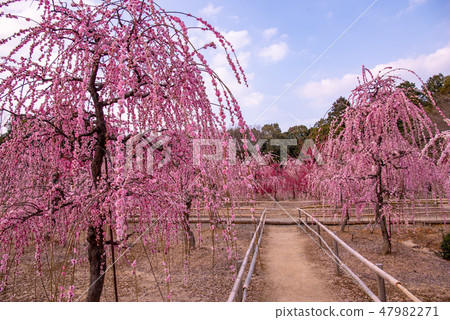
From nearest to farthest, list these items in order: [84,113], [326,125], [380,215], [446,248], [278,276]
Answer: [84,113], [278,276], [446,248], [380,215], [326,125]

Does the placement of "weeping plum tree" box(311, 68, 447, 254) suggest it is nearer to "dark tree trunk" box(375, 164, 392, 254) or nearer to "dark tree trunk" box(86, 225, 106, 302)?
"dark tree trunk" box(375, 164, 392, 254)

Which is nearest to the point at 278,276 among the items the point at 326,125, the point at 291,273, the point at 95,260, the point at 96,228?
the point at 291,273

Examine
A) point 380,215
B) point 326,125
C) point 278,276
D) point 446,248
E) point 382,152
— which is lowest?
point 278,276

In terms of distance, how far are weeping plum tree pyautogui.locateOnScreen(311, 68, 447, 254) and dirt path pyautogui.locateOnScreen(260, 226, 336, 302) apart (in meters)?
1.45

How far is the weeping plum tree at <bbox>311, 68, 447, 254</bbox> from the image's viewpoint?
423 centimetres

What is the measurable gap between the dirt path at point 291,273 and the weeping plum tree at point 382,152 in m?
1.45

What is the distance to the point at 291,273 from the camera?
4266mm

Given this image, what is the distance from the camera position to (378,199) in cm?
507

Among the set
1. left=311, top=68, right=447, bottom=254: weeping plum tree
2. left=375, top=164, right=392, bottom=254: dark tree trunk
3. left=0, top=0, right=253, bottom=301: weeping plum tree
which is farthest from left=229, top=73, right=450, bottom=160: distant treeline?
left=0, top=0, right=253, bottom=301: weeping plum tree

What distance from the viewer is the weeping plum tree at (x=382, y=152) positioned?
423 centimetres

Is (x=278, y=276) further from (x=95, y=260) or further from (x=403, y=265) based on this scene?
(x=95, y=260)

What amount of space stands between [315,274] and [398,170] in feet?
7.75

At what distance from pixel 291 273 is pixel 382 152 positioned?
2430 millimetres

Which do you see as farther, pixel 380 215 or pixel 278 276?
pixel 380 215
